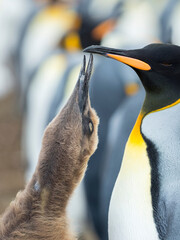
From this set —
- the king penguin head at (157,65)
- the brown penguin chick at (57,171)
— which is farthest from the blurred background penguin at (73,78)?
the king penguin head at (157,65)

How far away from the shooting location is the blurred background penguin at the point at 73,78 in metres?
2.34

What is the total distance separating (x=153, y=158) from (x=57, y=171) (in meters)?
0.22

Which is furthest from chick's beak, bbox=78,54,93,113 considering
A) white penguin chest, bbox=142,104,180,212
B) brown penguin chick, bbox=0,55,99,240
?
white penguin chest, bbox=142,104,180,212

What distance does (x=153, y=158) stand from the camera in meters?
1.27

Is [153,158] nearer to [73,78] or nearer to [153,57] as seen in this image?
[153,57]

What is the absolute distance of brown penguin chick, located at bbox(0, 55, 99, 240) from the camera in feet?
3.91

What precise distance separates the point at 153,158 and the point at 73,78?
172cm

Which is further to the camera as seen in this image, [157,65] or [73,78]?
[73,78]

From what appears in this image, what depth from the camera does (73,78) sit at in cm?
295

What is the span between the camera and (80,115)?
3.93ft

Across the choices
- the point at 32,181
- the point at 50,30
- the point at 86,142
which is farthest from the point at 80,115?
the point at 50,30

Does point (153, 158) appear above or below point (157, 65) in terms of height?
below

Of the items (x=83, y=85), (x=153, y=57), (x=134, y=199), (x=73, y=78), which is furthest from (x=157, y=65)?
(x=73, y=78)

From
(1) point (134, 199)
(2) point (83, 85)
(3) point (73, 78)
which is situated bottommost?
(1) point (134, 199)
